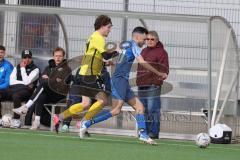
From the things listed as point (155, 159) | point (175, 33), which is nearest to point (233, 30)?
point (175, 33)

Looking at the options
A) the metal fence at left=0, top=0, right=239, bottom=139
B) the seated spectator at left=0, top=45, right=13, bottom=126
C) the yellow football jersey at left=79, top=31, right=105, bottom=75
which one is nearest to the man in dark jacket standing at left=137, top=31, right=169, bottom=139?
the metal fence at left=0, top=0, right=239, bottom=139

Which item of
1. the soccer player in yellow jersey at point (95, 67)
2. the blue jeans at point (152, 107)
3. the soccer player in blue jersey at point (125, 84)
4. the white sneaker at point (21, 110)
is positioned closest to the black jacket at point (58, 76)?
the white sneaker at point (21, 110)

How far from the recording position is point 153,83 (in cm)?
1638

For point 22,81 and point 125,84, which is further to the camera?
point 22,81

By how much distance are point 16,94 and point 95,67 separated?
3762 millimetres

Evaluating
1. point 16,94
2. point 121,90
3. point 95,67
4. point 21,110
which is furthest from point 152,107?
point 16,94

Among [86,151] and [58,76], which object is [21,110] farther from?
[86,151]

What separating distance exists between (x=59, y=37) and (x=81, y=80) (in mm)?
3332

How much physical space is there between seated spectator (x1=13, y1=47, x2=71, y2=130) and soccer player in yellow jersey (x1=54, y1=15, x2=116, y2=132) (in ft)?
7.82

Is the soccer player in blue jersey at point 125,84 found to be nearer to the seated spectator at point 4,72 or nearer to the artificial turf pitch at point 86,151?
the artificial turf pitch at point 86,151

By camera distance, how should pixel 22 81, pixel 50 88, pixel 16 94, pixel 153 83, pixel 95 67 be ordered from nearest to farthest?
pixel 95 67
pixel 153 83
pixel 50 88
pixel 16 94
pixel 22 81

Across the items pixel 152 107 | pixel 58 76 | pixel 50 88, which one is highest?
pixel 58 76

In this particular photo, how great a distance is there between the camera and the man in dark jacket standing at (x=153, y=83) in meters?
16.3

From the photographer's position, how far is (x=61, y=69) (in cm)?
1756
